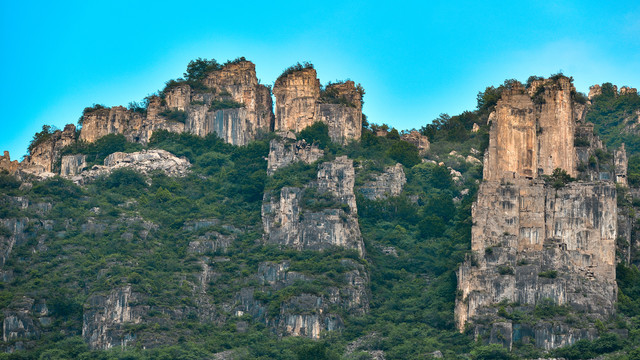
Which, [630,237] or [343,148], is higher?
[343,148]

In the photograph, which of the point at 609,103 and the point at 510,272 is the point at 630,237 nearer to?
the point at 510,272

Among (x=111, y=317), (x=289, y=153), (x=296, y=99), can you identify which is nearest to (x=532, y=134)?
(x=289, y=153)

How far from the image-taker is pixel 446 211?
10825 centimetres

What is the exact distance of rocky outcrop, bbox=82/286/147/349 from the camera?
303 ft

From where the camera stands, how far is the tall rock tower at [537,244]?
291 ft

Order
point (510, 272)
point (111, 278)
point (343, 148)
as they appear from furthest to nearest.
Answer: point (343, 148) → point (111, 278) → point (510, 272)

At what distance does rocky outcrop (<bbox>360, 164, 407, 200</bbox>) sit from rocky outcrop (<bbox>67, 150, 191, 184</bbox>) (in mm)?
14487

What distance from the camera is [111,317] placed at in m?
93.6

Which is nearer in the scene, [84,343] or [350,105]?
[84,343]

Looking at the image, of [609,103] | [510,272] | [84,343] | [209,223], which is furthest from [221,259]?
[609,103]

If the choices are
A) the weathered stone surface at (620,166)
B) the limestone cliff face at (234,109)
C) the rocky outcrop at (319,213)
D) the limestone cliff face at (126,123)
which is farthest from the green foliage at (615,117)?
the limestone cliff face at (126,123)

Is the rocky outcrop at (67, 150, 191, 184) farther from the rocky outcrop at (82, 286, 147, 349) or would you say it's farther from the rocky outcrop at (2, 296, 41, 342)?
the rocky outcrop at (2, 296, 41, 342)

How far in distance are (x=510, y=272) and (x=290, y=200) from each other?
758 inches

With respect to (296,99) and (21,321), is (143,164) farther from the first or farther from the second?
(21,321)
